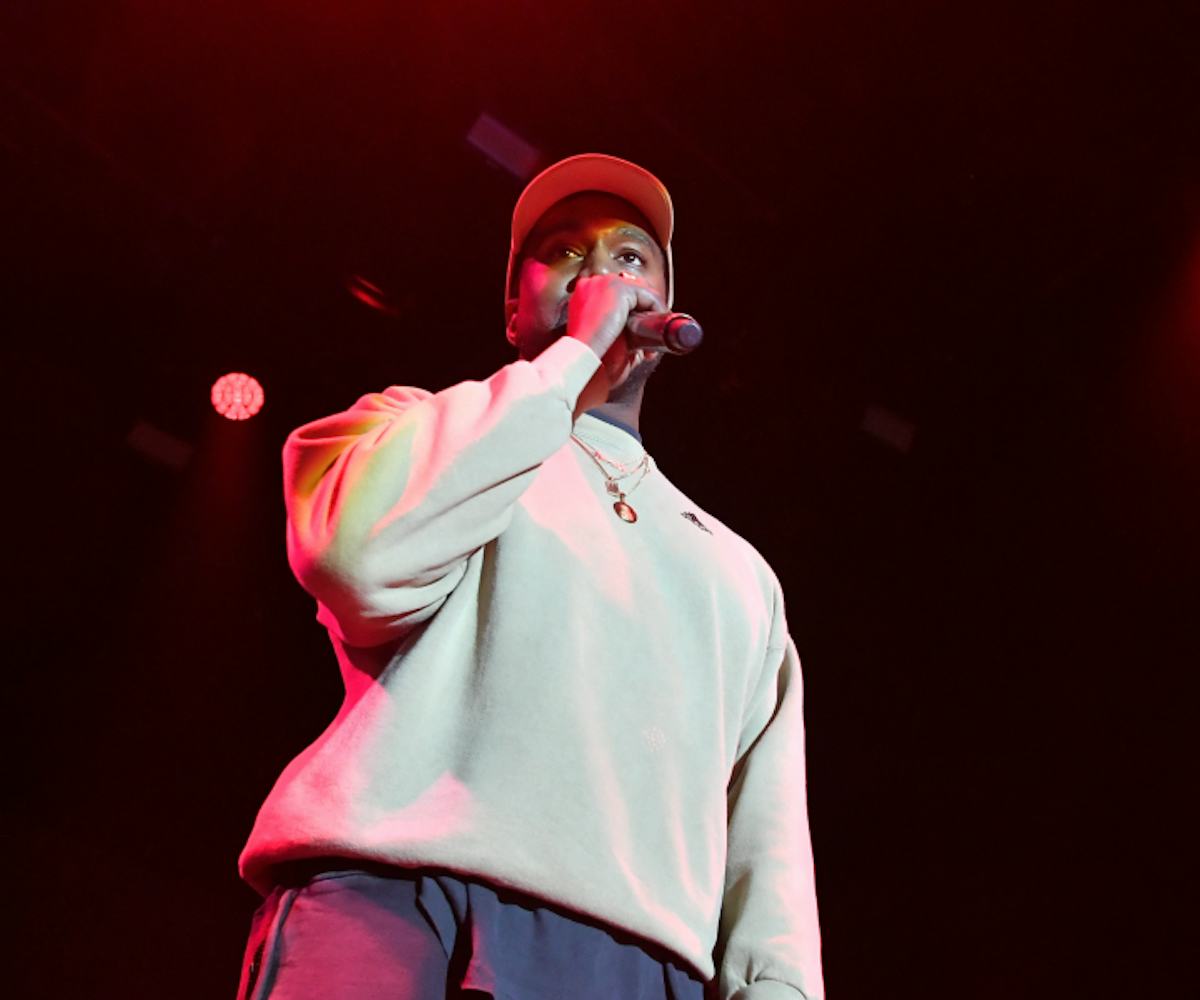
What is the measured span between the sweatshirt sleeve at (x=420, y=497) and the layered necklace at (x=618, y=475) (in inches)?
9.8

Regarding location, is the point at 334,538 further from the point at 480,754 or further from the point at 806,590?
the point at 806,590

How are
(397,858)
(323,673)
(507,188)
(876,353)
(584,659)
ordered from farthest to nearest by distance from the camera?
(323,673), (876,353), (507,188), (584,659), (397,858)

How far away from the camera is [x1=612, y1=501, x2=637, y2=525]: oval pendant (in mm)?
1331

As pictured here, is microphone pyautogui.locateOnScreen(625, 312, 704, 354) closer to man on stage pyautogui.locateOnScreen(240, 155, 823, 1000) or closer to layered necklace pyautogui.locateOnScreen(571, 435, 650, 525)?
man on stage pyautogui.locateOnScreen(240, 155, 823, 1000)

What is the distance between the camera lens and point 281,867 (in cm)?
102

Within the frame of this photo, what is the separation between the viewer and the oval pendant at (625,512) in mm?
1331

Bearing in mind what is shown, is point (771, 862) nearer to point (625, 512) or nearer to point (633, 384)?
point (625, 512)

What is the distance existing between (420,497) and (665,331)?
44 cm

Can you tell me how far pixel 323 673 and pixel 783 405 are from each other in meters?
1.90

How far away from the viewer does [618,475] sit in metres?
1.43

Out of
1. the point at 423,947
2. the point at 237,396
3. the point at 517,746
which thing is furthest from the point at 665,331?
the point at 237,396

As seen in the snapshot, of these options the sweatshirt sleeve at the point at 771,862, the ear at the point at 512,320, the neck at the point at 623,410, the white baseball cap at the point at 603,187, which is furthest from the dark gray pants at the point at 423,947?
the white baseball cap at the point at 603,187

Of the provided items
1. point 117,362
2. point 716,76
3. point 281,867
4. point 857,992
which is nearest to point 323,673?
point 117,362

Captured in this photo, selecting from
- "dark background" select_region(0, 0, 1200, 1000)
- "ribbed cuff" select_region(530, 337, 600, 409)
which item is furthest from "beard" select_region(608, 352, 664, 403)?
"dark background" select_region(0, 0, 1200, 1000)
